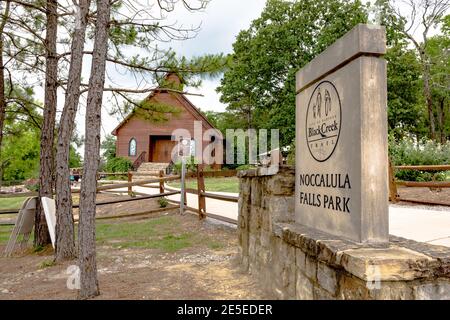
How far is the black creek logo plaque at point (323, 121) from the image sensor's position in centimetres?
290

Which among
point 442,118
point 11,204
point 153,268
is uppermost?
point 442,118

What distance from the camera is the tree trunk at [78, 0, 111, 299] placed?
4.19m

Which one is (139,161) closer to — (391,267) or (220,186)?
(220,186)

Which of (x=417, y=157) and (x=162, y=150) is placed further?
(x=162, y=150)

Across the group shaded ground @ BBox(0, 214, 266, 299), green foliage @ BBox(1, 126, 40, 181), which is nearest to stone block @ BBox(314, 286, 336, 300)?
shaded ground @ BBox(0, 214, 266, 299)

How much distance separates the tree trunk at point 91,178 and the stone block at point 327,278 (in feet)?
8.68

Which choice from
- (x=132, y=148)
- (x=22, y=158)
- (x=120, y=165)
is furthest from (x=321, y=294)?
(x=22, y=158)

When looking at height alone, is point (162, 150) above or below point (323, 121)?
above

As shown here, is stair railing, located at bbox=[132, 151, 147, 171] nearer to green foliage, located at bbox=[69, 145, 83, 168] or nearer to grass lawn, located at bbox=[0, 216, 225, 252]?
grass lawn, located at bbox=[0, 216, 225, 252]

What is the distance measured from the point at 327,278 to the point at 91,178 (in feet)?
9.32

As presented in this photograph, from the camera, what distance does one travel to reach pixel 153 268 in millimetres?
5551

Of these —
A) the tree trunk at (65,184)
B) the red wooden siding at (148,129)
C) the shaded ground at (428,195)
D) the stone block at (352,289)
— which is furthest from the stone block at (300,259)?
the red wooden siding at (148,129)
